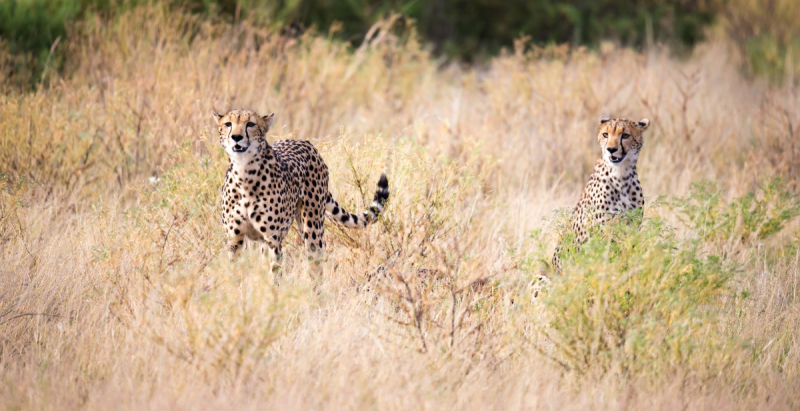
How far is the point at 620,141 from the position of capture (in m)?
3.49

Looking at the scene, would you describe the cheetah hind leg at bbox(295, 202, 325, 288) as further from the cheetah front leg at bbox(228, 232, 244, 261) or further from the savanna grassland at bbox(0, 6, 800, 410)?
the cheetah front leg at bbox(228, 232, 244, 261)

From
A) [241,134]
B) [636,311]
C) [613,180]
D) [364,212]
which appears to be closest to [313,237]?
[364,212]

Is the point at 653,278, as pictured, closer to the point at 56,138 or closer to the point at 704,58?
the point at 56,138

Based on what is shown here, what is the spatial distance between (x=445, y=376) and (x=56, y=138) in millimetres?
3138

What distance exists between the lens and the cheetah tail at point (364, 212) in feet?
12.2

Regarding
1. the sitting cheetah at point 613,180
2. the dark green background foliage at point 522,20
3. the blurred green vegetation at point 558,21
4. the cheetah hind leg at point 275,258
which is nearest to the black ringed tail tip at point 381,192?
the cheetah hind leg at point 275,258

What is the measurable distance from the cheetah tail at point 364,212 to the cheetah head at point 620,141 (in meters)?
1.12

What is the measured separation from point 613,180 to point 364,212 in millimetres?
1285

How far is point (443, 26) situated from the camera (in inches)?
459

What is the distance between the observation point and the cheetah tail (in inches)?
147

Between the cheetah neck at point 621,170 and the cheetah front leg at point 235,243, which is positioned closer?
the cheetah front leg at point 235,243

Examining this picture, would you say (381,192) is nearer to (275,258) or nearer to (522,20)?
(275,258)

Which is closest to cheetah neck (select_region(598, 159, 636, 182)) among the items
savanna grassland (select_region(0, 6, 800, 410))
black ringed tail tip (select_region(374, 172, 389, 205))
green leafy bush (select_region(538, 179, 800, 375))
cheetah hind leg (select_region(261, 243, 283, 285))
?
savanna grassland (select_region(0, 6, 800, 410))

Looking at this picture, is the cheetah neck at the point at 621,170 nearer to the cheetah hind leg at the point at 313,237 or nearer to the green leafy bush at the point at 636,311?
the green leafy bush at the point at 636,311
